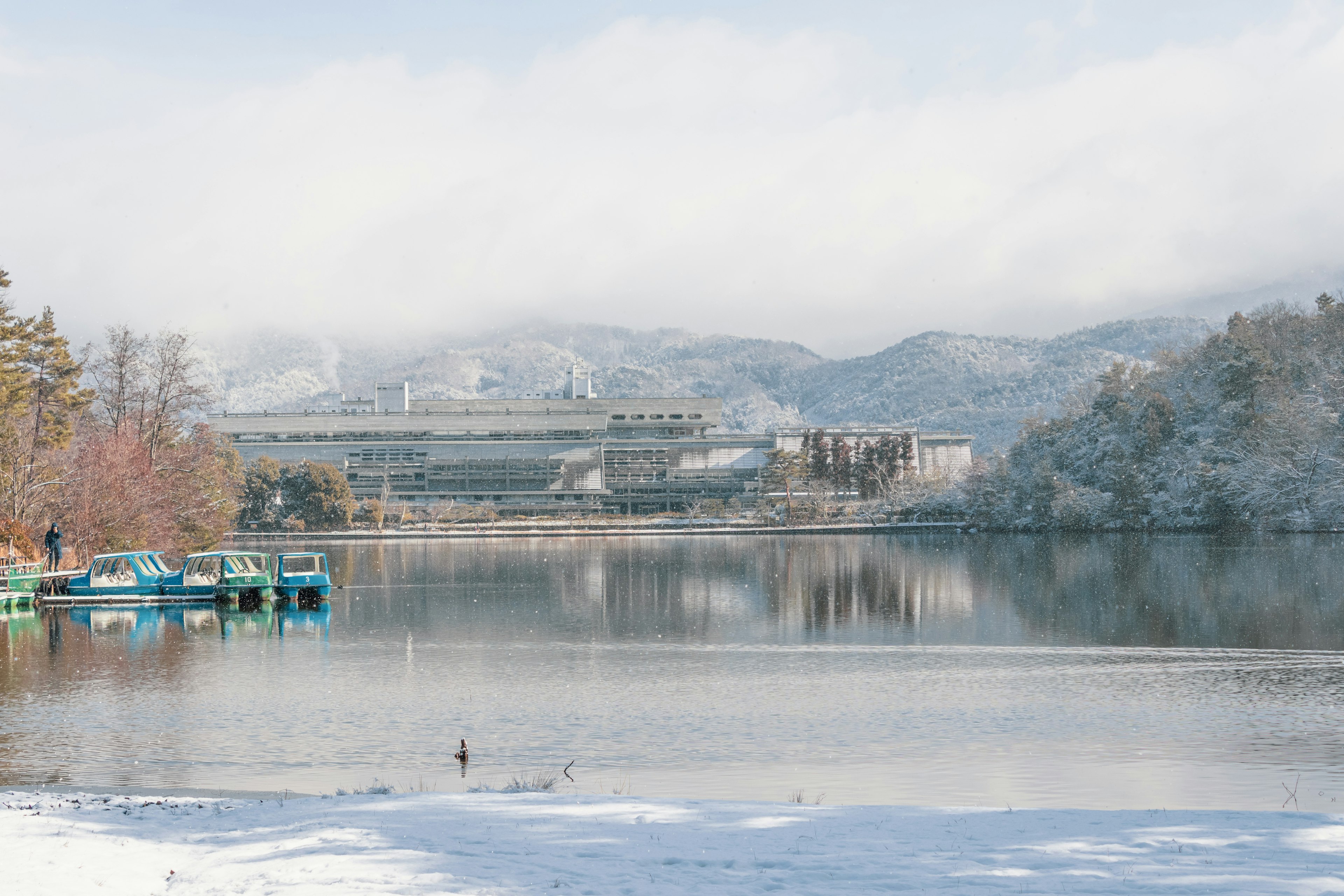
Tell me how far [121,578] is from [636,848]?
4446 cm

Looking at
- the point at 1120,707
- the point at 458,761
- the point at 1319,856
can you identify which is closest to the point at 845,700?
the point at 1120,707

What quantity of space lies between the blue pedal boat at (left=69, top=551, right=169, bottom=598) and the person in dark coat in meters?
2.37

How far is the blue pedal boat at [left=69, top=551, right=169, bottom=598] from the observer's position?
4722 centimetres

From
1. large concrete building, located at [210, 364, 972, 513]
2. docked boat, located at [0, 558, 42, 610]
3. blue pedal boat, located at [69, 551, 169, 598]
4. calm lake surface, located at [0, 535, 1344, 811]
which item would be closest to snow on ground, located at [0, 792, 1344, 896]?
calm lake surface, located at [0, 535, 1344, 811]

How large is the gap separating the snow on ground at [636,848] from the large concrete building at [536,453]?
152 metres

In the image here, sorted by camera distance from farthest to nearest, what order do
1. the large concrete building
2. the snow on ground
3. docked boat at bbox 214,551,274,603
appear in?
the large concrete building → docked boat at bbox 214,551,274,603 → the snow on ground

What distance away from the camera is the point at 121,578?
4934 centimetres

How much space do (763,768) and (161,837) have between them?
8.59 metres

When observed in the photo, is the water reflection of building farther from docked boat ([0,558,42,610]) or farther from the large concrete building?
the large concrete building

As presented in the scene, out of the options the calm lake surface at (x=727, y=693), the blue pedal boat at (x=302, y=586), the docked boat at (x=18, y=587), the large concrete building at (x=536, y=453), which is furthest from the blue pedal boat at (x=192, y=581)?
the large concrete building at (x=536, y=453)

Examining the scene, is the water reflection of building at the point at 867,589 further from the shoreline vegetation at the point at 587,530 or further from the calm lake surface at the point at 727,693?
the shoreline vegetation at the point at 587,530

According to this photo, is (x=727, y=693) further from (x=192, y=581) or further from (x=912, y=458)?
(x=912, y=458)

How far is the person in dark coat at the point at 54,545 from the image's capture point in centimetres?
5050

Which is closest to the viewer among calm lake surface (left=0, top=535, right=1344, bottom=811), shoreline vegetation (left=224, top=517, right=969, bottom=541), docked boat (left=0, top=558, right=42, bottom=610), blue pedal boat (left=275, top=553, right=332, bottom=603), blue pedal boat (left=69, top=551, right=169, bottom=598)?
calm lake surface (left=0, top=535, right=1344, bottom=811)
